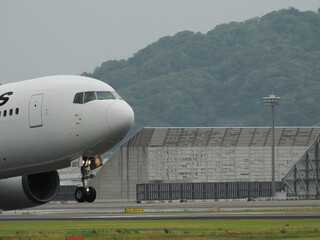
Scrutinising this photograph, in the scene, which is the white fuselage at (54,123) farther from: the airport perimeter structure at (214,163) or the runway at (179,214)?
the airport perimeter structure at (214,163)

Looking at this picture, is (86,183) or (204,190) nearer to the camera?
(86,183)

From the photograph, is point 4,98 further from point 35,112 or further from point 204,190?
point 204,190

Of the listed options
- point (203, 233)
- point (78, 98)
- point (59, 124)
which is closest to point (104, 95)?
point (78, 98)

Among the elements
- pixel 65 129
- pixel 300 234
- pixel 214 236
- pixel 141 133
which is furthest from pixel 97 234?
pixel 141 133

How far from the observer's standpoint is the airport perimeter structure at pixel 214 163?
509ft

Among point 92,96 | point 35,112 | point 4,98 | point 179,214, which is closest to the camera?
point 92,96

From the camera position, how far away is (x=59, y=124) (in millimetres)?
39781

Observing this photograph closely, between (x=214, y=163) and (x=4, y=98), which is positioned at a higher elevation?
(x=4, y=98)

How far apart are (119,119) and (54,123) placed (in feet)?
10.4

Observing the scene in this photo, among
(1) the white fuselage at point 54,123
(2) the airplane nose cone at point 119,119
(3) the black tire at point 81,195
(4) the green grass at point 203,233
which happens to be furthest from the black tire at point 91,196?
(4) the green grass at point 203,233

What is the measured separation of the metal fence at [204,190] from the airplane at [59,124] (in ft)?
363

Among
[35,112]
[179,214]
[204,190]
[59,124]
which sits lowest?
[179,214]

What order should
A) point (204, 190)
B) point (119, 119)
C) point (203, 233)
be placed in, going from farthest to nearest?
point (204, 190)
point (203, 233)
point (119, 119)

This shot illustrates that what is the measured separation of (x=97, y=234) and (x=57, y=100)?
54.6 ft
